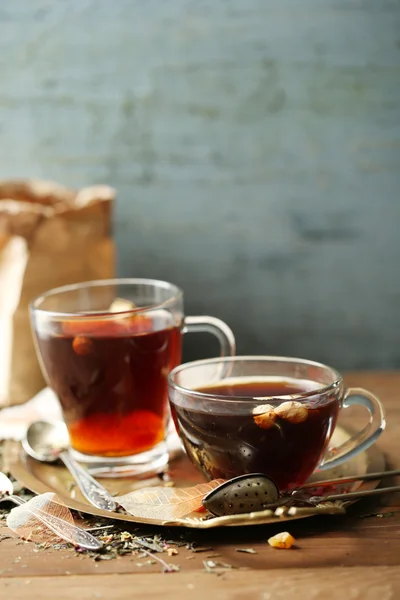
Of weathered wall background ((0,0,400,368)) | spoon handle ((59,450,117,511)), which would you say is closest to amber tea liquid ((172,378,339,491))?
spoon handle ((59,450,117,511))

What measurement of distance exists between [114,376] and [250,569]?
0.36 m

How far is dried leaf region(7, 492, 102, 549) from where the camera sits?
81 cm

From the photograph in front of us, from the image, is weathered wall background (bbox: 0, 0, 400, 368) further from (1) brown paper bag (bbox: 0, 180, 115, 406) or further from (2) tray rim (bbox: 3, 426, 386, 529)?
(2) tray rim (bbox: 3, 426, 386, 529)

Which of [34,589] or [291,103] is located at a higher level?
[291,103]

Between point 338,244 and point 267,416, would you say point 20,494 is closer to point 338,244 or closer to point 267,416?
point 267,416

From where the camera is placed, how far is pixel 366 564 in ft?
2.46

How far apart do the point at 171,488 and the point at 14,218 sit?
73 centimetres

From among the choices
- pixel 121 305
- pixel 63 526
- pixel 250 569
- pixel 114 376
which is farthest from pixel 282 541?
pixel 121 305

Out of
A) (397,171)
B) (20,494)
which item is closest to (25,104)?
(397,171)

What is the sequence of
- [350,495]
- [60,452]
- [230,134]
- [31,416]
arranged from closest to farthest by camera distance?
[350,495] → [60,452] → [31,416] → [230,134]

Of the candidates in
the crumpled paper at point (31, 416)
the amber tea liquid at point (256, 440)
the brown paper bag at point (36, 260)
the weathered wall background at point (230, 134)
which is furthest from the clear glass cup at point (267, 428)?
the weathered wall background at point (230, 134)

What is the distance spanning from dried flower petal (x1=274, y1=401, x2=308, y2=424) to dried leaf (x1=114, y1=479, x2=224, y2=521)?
11 centimetres

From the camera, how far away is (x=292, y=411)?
850 mm

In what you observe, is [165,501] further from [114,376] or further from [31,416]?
[31,416]
